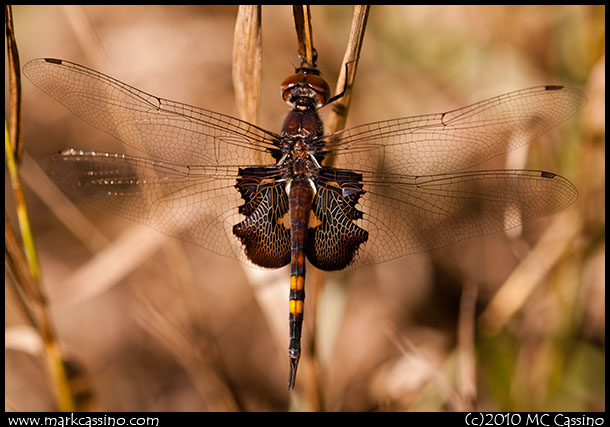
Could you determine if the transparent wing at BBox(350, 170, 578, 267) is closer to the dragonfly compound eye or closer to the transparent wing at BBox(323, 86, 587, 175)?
the transparent wing at BBox(323, 86, 587, 175)

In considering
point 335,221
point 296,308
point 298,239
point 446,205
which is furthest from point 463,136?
point 296,308

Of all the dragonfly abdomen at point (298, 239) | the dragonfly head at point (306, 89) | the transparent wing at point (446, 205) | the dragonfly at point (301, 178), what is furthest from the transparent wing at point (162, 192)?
the transparent wing at point (446, 205)

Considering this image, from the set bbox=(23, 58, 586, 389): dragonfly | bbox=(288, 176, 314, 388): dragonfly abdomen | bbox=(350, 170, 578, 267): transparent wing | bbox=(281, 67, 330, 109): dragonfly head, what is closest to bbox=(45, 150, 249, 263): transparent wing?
bbox=(23, 58, 586, 389): dragonfly

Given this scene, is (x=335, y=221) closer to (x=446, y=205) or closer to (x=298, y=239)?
(x=298, y=239)

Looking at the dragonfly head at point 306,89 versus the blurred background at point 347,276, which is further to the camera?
the blurred background at point 347,276

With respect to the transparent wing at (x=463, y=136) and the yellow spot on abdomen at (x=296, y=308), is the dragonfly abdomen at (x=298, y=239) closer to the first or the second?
the yellow spot on abdomen at (x=296, y=308)

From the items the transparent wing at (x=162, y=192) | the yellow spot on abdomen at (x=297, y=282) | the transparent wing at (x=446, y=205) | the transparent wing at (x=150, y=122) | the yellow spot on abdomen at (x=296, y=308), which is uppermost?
the transparent wing at (x=150, y=122)
